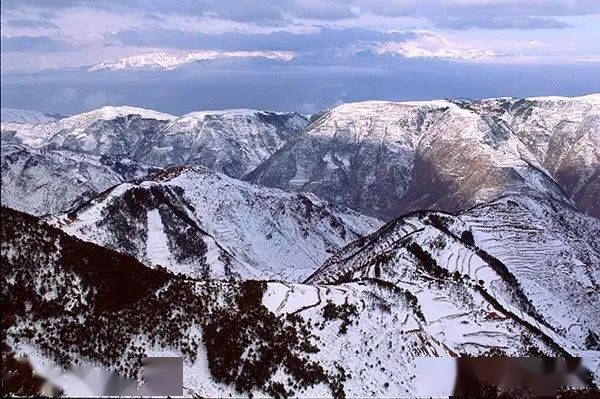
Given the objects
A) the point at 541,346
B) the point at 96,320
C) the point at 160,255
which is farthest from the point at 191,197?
the point at 96,320

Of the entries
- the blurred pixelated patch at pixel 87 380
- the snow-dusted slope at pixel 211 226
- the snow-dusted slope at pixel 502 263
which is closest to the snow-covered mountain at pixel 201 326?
the blurred pixelated patch at pixel 87 380

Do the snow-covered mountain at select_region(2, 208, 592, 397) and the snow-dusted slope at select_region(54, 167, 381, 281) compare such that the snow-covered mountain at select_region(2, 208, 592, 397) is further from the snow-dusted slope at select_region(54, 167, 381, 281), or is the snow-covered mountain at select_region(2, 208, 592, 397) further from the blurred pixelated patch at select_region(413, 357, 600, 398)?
the snow-dusted slope at select_region(54, 167, 381, 281)

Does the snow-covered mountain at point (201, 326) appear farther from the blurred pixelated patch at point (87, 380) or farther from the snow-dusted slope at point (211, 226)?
the snow-dusted slope at point (211, 226)

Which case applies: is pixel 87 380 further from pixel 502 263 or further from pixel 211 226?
pixel 211 226

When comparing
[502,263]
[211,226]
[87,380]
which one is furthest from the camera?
[211,226]

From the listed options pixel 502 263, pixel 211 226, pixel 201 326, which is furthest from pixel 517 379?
pixel 211 226
